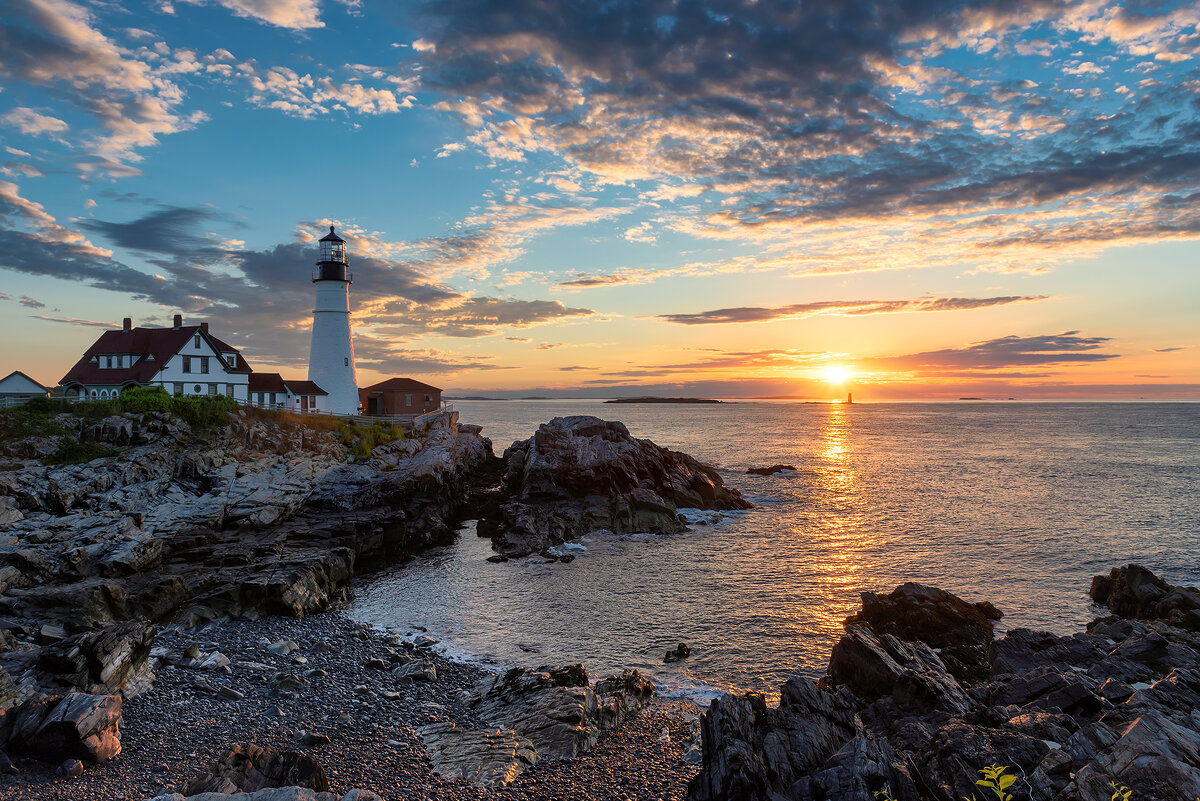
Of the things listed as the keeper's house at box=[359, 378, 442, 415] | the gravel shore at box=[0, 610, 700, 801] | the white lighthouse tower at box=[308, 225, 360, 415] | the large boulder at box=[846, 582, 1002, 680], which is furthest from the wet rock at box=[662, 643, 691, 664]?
the keeper's house at box=[359, 378, 442, 415]

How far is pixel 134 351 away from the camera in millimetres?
54625

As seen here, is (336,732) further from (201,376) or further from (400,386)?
(400,386)

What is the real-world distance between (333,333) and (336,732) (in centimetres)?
5062

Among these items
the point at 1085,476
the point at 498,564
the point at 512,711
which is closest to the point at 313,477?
the point at 498,564

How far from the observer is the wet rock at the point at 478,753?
12.9 meters

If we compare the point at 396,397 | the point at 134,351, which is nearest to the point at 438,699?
the point at 134,351

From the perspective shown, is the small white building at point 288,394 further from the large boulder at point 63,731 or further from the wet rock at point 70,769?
the wet rock at point 70,769

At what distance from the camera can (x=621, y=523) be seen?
3856 cm

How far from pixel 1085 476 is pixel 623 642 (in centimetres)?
6319

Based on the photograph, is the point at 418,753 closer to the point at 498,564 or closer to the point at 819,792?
the point at 819,792

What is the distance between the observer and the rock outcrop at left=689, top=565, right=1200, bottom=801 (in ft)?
32.4

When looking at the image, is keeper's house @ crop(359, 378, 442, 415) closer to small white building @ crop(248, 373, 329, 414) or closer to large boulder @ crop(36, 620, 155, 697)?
small white building @ crop(248, 373, 329, 414)

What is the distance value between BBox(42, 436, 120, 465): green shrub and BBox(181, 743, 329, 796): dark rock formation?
1281 inches

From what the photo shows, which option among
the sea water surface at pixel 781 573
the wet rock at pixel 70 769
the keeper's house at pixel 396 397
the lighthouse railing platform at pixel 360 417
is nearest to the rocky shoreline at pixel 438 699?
the wet rock at pixel 70 769
